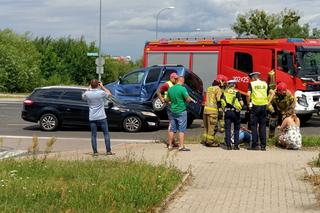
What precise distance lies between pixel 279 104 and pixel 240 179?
16.9ft

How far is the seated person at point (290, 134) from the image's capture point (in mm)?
13172

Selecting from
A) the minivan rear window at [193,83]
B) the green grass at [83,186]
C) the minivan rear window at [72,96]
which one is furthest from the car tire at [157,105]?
the green grass at [83,186]

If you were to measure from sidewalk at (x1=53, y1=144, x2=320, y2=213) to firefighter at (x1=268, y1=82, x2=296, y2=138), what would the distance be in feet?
3.82

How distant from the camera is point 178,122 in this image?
12984 mm

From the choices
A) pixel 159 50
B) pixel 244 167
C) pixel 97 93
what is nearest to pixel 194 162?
pixel 244 167

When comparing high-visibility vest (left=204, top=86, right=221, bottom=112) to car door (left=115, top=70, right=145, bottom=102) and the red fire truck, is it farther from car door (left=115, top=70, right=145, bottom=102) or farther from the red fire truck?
car door (left=115, top=70, right=145, bottom=102)

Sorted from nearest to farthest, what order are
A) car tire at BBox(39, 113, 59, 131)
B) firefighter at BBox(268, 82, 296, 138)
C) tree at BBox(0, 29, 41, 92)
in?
firefighter at BBox(268, 82, 296, 138), car tire at BBox(39, 113, 59, 131), tree at BBox(0, 29, 41, 92)

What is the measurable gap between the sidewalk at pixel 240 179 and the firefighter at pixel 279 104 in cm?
116

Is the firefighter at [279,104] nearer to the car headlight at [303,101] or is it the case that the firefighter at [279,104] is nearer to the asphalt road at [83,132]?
the asphalt road at [83,132]

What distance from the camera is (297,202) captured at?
7637mm

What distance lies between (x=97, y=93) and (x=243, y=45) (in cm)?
975

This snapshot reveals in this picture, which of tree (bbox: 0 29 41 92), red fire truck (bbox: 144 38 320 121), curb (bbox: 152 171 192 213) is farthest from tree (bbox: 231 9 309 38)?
curb (bbox: 152 171 192 213)

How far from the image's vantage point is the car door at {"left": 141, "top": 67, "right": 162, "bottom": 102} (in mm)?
19766

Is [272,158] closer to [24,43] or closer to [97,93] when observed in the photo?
[97,93]
